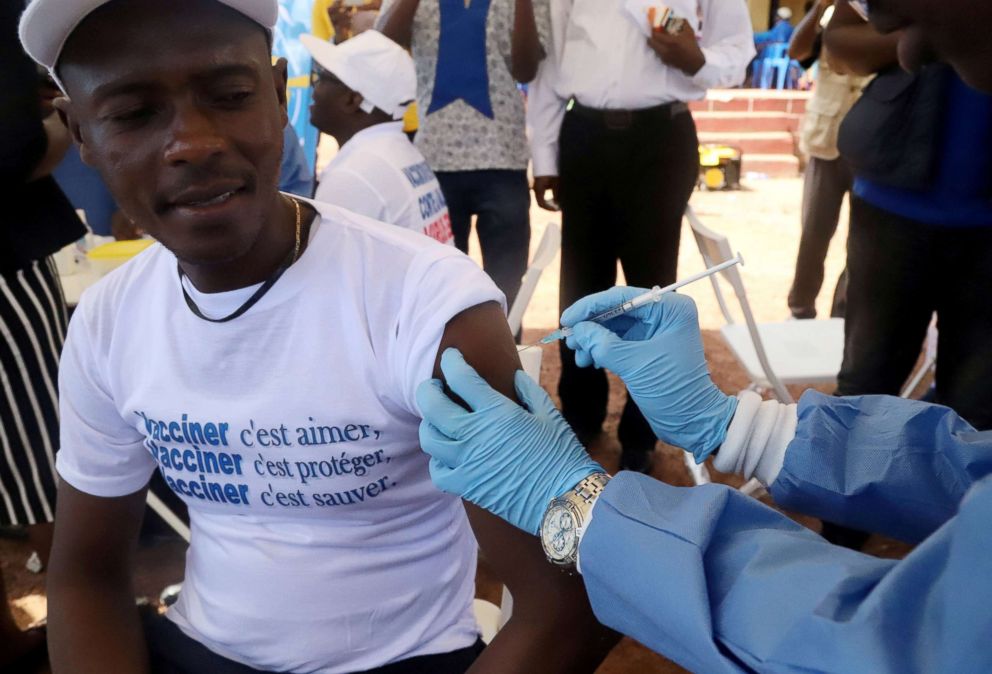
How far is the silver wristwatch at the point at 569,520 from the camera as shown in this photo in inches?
30.8

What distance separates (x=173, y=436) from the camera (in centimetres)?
103

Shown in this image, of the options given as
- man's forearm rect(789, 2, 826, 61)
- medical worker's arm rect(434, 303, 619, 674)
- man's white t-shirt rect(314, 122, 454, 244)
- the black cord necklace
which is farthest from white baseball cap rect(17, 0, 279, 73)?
man's forearm rect(789, 2, 826, 61)

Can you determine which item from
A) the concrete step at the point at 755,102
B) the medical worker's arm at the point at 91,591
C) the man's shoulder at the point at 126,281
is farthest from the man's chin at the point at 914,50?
the concrete step at the point at 755,102

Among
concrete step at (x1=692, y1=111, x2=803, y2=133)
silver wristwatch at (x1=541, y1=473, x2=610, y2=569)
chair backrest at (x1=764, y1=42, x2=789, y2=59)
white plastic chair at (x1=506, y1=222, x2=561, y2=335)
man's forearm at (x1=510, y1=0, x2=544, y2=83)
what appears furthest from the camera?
chair backrest at (x1=764, y1=42, x2=789, y2=59)

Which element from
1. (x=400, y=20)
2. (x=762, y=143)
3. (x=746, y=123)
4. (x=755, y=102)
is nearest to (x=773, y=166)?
(x=762, y=143)

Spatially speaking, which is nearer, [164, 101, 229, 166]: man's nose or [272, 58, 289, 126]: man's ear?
[164, 101, 229, 166]: man's nose

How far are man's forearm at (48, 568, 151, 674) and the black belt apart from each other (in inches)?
76.0

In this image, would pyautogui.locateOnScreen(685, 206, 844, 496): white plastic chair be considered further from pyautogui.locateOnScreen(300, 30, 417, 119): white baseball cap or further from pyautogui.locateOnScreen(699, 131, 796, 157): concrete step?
pyautogui.locateOnScreen(699, 131, 796, 157): concrete step

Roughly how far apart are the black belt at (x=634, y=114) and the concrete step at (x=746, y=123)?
22.9 ft

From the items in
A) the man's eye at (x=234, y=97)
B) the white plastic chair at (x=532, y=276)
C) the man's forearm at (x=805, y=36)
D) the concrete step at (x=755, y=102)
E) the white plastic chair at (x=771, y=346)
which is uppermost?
the man's eye at (x=234, y=97)

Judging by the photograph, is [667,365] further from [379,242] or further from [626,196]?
[626,196]

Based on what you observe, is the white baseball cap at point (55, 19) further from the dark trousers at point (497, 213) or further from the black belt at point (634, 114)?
the dark trousers at point (497, 213)

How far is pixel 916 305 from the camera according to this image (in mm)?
1849

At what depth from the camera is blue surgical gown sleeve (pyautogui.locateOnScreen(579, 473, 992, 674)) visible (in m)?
0.55
